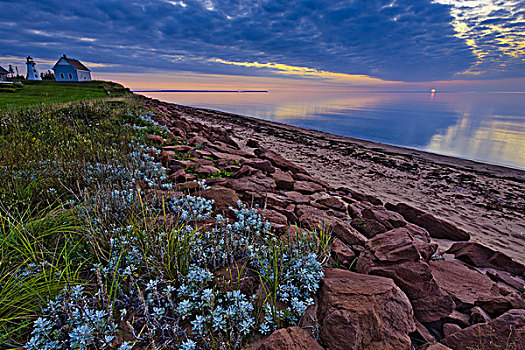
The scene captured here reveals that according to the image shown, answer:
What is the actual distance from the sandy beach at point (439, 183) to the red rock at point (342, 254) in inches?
123

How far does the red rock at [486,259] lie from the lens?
14.4 ft

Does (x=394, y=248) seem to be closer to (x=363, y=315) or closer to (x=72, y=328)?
(x=363, y=315)

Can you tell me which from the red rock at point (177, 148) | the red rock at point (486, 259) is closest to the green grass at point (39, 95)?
the red rock at point (177, 148)

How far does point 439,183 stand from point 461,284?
9178 mm

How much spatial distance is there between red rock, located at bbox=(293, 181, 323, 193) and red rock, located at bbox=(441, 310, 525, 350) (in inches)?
186

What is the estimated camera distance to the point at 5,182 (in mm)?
4086

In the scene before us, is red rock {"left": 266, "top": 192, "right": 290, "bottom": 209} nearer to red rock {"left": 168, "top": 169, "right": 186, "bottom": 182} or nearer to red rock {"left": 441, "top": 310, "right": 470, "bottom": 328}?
red rock {"left": 168, "top": 169, "right": 186, "bottom": 182}

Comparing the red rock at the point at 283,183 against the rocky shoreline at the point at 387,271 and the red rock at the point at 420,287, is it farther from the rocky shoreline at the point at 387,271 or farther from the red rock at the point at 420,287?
the red rock at the point at 420,287

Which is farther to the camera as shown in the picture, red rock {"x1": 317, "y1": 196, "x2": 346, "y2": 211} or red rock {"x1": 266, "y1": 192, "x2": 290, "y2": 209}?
red rock {"x1": 317, "y1": 196, "x2": 346, "y2": 211}

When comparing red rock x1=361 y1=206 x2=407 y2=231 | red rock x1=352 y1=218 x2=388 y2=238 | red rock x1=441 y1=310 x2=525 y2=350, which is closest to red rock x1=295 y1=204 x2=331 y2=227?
red rock x1=352 y1=218 x2=388 y2=238

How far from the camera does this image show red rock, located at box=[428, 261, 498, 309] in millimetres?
3083

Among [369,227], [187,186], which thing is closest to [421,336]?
[369,227]

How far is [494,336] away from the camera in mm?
2301

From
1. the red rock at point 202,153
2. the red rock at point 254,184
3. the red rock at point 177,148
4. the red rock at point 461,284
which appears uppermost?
the red rock at point 177,148
